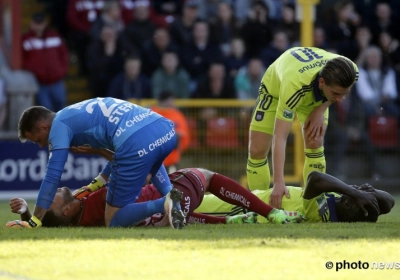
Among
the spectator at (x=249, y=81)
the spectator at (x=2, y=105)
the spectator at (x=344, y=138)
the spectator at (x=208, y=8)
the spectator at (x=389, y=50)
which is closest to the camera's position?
the spectator at (x=344, y=138)

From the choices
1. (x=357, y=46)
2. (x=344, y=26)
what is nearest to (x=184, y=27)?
(x=344, y=26)

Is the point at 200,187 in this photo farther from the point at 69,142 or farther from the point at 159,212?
the point at 69,142

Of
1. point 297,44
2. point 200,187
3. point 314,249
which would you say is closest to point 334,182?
point 200,187

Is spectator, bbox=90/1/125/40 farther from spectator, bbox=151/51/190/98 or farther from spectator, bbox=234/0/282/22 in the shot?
spectator, bbox=234/0/282/22

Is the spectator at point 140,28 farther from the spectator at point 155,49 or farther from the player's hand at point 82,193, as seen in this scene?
the player's hand at point 82,193

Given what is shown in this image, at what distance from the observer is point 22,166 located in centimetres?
1652

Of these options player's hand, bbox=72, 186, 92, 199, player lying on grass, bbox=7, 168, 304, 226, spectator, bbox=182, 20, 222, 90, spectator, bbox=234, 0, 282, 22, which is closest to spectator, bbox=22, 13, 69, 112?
spectator, bbox=182, 20, 222, 90

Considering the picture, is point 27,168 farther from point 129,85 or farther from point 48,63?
point 129,85

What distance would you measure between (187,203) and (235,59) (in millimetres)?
8760

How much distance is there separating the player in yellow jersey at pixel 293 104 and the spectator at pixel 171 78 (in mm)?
6475

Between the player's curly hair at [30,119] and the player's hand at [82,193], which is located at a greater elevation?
the player's curly hair at [30,119]

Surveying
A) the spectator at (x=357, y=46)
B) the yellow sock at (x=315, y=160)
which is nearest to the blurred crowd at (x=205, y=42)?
the spectator at (x=357, y=46)

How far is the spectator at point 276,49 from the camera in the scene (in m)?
17.6

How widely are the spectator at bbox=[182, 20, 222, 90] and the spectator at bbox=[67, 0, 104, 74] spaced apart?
1834 mm
